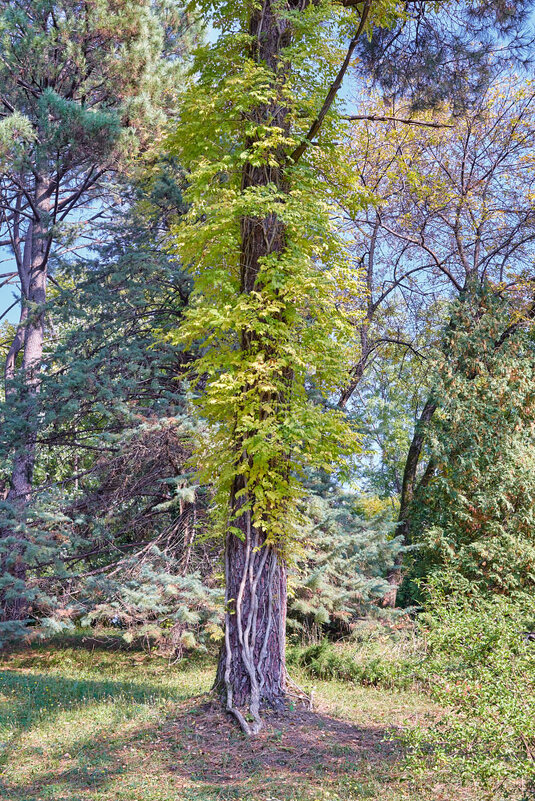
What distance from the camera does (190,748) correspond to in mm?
5707

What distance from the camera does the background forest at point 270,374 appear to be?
6492mm

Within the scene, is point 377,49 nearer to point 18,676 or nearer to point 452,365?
point 452,365

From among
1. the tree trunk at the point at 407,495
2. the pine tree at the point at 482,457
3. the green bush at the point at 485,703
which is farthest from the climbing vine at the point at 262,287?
the tree trunk at the point at 407,495

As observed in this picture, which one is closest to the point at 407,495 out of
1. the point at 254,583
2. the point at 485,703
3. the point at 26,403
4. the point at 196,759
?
the point at 26,403

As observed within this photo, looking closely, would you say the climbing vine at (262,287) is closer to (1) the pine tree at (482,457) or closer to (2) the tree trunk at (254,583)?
(2) the tree trunk at (254,583)

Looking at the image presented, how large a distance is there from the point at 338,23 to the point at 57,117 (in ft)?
20.2

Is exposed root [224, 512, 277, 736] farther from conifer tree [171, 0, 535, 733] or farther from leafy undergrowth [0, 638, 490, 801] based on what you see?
leafy undergrowth [0, 638, 490, 801]

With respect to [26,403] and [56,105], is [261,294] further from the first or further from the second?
[56,105]

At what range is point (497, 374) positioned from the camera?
12.6 meters

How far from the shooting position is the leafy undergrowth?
15.9 ft

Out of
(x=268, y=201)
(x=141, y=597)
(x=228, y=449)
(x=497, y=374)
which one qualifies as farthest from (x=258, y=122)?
(x=497, y=374)

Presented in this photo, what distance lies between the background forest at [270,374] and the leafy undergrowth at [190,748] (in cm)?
9

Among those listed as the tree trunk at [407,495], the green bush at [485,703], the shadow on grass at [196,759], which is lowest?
the shadow on grass at [196,759]

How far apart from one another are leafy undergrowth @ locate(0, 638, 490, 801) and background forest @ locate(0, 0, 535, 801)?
0.09 metres
